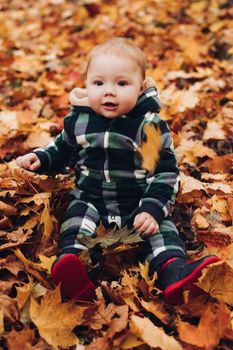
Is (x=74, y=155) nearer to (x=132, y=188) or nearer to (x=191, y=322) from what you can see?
(x=132, y=188)

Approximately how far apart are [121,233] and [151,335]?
1.59ft

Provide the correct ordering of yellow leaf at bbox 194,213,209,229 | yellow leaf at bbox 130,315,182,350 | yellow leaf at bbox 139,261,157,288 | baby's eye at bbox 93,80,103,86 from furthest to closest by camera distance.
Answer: yellow leaf at bbox 194,213,209,229 < baby's eye at bbox 93,80,103,86 < yellow leaf at bbox 139,261,157,288 < yellow leaf at bbox 130,315,182,350

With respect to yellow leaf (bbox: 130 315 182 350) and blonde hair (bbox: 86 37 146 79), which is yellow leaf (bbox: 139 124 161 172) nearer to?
blonde hair (bbox: 86 37 146 79)

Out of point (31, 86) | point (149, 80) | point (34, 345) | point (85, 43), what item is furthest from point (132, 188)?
point (85, 43)

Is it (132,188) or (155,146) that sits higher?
(155,146)

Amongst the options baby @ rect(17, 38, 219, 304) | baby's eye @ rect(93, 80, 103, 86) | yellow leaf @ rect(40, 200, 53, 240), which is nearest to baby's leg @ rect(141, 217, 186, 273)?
baby @ rect(17, 38, 219, 304)

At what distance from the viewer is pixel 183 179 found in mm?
2467

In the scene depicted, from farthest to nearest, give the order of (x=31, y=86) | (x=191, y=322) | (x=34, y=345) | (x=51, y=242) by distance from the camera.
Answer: (x=31, y=86) → (x=51, y=242) → (x=191, y=322) → (x=34, y=345)

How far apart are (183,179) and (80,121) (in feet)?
2.11

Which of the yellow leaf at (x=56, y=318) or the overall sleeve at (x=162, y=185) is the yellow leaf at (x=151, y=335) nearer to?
the yellow leaf at (x=56, y=318)

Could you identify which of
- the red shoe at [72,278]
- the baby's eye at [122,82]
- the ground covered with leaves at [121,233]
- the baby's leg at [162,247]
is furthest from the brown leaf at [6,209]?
the baby's eye at [122,82]

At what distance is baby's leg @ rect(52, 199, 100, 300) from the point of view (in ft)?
5.77

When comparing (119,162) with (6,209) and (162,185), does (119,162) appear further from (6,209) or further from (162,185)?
(6,209)

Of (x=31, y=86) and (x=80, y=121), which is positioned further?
(x=31, y=86)
